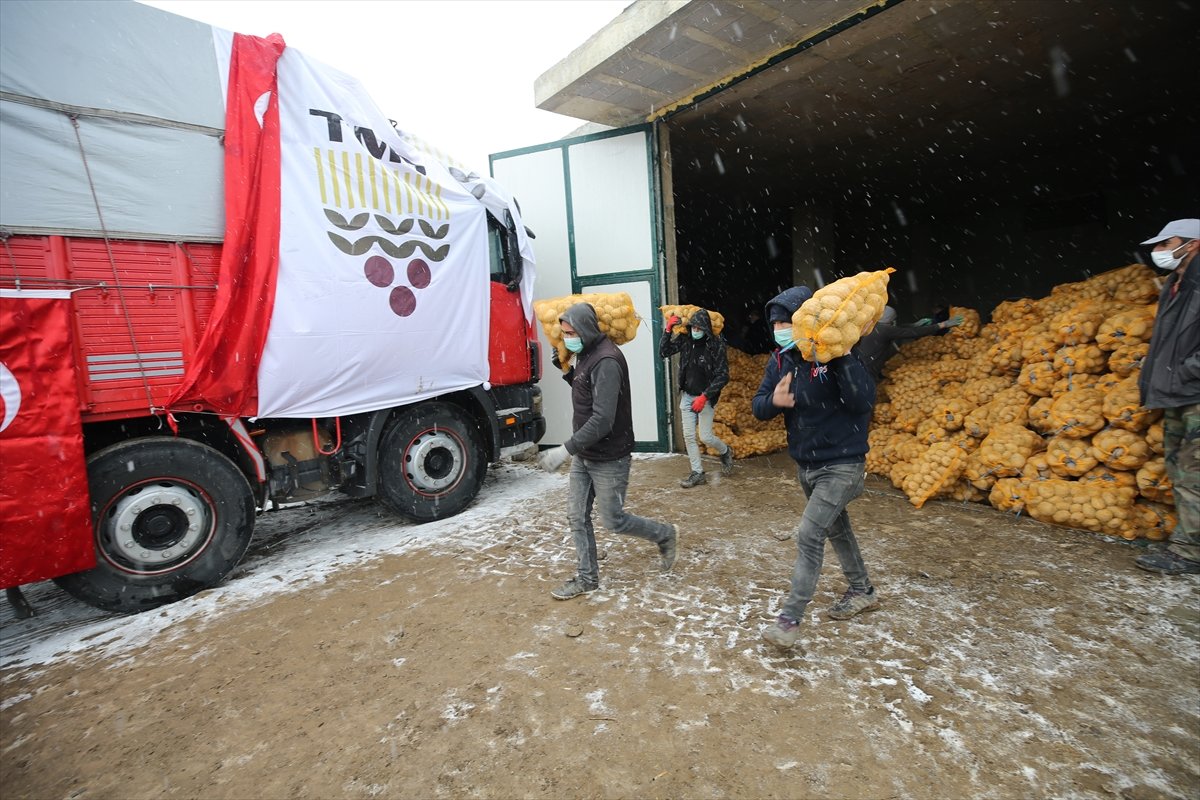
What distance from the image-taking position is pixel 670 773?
7.37 ft

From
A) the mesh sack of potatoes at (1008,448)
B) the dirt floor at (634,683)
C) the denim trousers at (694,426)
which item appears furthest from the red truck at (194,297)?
the mesh sack of potatoes at (1008,448)

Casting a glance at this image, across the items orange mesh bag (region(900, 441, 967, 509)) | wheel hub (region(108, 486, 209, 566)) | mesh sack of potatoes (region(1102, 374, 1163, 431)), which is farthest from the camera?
orange mesh bag (region(900, 441, 967, 509))

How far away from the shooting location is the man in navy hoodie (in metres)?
2.88

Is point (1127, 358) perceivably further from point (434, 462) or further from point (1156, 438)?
point (434, 462)

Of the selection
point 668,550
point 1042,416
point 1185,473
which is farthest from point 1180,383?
point 668,550

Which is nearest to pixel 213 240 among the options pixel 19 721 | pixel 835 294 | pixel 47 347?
pixel 47 347

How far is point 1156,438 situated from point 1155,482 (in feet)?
0.99

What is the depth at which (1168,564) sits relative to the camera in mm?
3584

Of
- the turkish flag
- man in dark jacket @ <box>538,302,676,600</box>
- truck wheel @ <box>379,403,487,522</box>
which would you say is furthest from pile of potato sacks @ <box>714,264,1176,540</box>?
the turkish flag

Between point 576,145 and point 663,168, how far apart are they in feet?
4.08

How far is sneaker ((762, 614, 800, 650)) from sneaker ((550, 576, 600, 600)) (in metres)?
1.25

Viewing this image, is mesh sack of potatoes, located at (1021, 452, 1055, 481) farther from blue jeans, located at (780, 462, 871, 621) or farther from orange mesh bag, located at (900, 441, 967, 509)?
blue jeans, located at (780, 462, 871, 621)

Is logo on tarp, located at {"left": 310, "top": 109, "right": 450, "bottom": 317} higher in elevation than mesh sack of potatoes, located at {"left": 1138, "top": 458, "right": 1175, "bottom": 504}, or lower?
higher

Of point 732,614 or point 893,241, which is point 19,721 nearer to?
point 732,614
